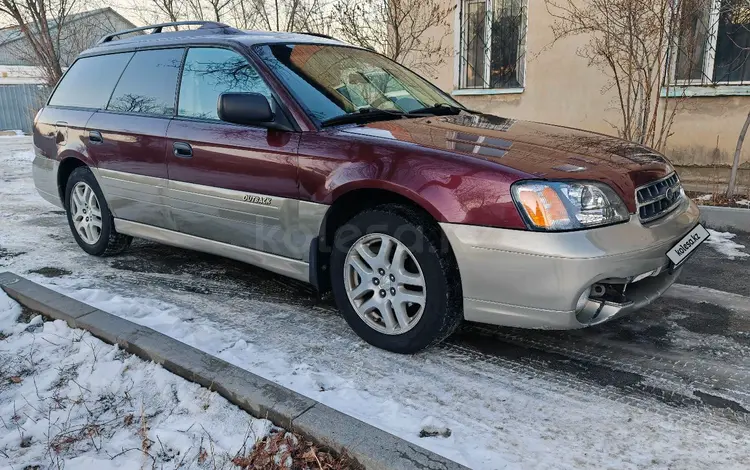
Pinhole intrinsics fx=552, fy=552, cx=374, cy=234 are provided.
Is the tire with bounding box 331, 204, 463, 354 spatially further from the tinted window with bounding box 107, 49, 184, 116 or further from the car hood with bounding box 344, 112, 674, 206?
the tinted window with bounding box 107, 49, 184, 116

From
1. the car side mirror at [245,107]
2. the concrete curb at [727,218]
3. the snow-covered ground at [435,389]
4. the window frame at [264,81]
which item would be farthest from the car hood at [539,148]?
the concrete curb at [727,218]

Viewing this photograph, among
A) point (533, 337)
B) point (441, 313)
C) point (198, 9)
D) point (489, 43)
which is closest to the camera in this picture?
point (441, 313)

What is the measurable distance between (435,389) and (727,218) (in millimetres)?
4350

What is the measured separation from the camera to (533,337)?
319 cm

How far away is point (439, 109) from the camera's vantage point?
3777mm

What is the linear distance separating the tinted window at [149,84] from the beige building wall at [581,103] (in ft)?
18.1

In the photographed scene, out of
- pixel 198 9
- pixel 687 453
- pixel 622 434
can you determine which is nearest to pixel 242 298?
pixel 622 434

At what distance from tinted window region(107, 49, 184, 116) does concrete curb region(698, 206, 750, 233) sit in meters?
4.90

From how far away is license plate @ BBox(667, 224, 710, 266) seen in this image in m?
2.78

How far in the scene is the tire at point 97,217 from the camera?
449cm

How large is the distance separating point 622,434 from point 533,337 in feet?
3.17

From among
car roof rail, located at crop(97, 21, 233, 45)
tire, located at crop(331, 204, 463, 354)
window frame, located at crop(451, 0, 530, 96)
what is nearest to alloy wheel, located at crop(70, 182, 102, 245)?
car roof rail, located at crop(97, 21, 233, 45)

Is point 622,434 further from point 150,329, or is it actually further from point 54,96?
point 54,96

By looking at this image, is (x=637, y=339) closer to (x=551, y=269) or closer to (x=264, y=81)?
(x=551, y=269)
